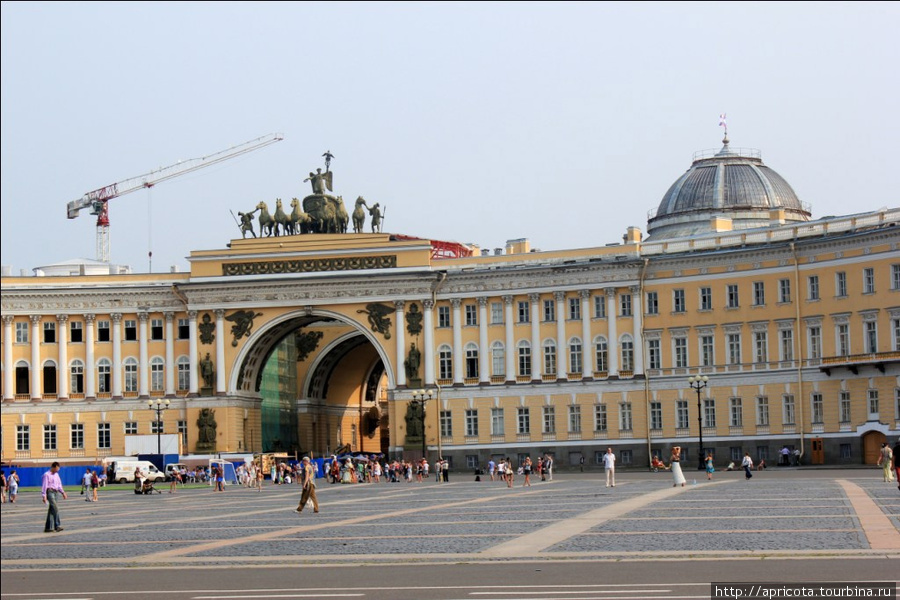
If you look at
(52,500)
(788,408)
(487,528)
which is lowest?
(487,528)

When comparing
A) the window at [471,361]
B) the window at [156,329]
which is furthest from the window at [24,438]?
the window at [471,361]

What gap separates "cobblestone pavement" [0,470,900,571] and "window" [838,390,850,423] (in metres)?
27.9

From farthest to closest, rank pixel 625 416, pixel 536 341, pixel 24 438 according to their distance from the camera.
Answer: pixel 24 438
pixel 536 341
pixel 625 416

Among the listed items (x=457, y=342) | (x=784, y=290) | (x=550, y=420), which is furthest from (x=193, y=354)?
(x=784, y=290)

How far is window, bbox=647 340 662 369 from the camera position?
8900cm

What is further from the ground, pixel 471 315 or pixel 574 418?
pixel 471 315

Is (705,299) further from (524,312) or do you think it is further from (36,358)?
(36,358)

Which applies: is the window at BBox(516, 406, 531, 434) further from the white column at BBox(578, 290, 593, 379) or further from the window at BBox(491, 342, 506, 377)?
the white column at BBox(578, 290, 593, 379)

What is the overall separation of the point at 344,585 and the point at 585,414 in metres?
70.2

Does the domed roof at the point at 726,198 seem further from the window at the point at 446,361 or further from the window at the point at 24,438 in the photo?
the window at the point at 24,438

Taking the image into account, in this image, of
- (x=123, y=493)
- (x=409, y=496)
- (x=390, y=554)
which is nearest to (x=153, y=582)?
(x=390, y=554)

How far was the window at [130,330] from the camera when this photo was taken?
9825cm

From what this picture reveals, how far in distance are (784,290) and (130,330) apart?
144ft

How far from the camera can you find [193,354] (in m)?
96.3
